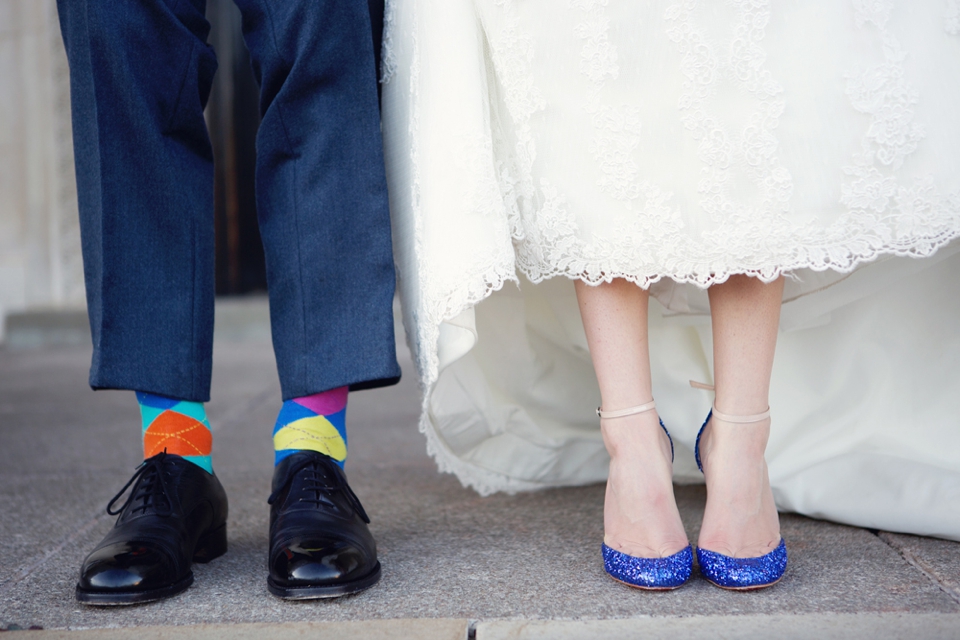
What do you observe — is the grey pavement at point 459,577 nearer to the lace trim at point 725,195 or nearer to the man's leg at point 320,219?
the man's leg at point 320,219

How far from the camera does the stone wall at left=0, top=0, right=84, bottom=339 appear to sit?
12.9 ft

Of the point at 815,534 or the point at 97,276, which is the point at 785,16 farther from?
the point at 97,276

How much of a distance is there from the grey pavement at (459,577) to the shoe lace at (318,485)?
83 millimetres

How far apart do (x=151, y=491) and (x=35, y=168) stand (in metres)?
3.78

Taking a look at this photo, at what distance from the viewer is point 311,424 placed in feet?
3.09

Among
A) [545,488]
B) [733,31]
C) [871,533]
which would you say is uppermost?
[733,31]

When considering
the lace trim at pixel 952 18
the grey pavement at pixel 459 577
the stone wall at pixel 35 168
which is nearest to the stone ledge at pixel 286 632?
the grey pavement at pixel 459 577

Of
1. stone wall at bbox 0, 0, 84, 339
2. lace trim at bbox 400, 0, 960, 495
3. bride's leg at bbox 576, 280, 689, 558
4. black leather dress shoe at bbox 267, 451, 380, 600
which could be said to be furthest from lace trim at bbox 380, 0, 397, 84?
stone wall at bbox 0, 0, 84, 339

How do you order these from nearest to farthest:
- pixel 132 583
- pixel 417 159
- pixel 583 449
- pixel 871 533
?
pixel 132 583
pixel 417 159
pixel 871 533
pixel 583 449

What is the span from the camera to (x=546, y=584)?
82 cm

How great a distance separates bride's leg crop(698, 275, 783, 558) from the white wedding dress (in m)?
0.05

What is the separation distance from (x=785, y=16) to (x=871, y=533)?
62cm

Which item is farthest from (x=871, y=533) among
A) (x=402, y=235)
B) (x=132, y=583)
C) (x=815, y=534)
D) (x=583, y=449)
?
(x=132, y=583)

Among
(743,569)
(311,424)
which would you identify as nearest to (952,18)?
(743,569)
